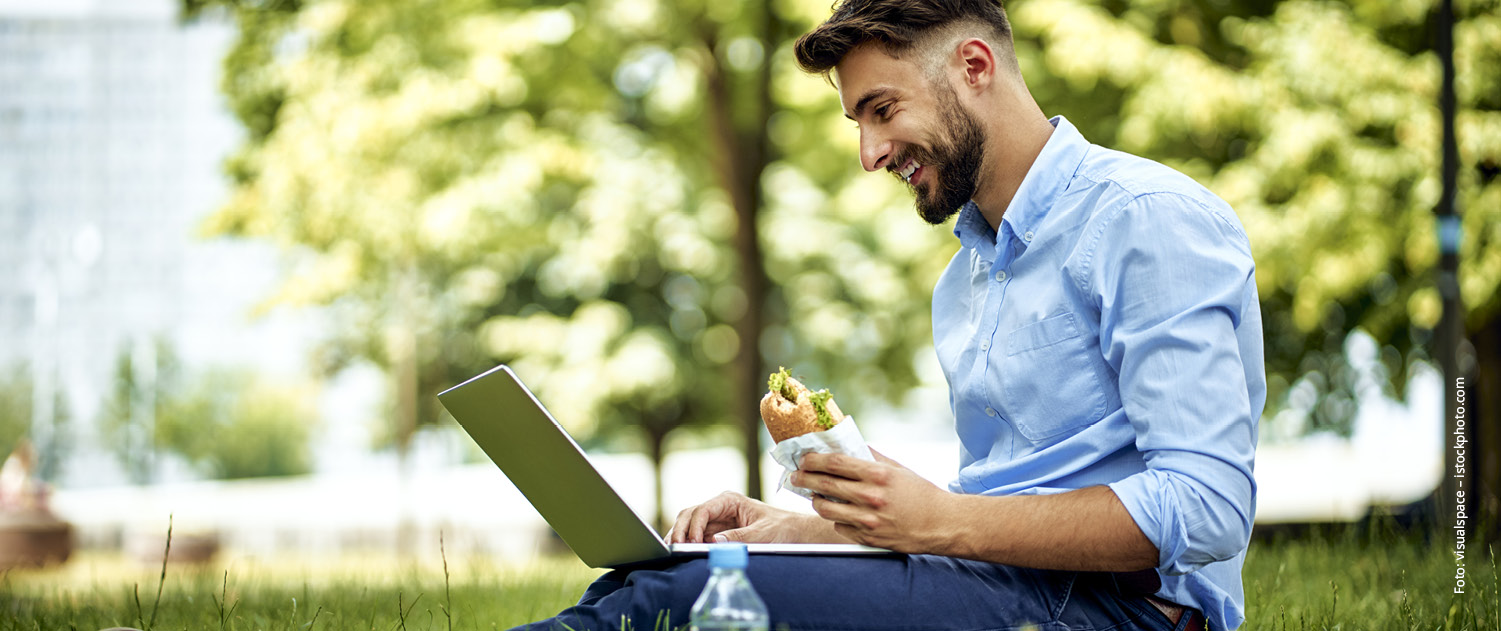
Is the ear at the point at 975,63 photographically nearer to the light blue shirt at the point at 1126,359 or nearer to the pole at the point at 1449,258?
the light blue shirt at the point at 1126,359

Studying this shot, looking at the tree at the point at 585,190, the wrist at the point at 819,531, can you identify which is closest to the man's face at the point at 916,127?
the wrist at the point at 819,531

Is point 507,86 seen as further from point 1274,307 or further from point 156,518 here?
point 156,518

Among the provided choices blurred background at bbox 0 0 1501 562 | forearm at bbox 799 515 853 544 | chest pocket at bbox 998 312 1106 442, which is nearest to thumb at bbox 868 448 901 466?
forearm at bbox 799 515 853 544

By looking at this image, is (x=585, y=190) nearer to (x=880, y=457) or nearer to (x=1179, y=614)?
(x=880, y=457)

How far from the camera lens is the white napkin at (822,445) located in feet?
7.03

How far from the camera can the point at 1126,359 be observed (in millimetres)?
2027

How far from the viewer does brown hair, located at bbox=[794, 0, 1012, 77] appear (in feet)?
8.26

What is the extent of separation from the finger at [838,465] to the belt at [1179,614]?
61 centimetres

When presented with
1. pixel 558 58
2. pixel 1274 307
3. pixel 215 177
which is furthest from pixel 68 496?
pixel 1274 307

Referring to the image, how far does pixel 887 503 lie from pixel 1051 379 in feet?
1.34

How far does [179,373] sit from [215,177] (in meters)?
35.5

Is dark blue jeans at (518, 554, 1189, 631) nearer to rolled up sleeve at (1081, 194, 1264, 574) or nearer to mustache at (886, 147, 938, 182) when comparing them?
rolled up sleeve at (1081, 194, 1264, 574)

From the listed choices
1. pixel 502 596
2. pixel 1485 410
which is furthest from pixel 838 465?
pixel 1485 410

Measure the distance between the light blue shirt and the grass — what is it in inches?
43.8
